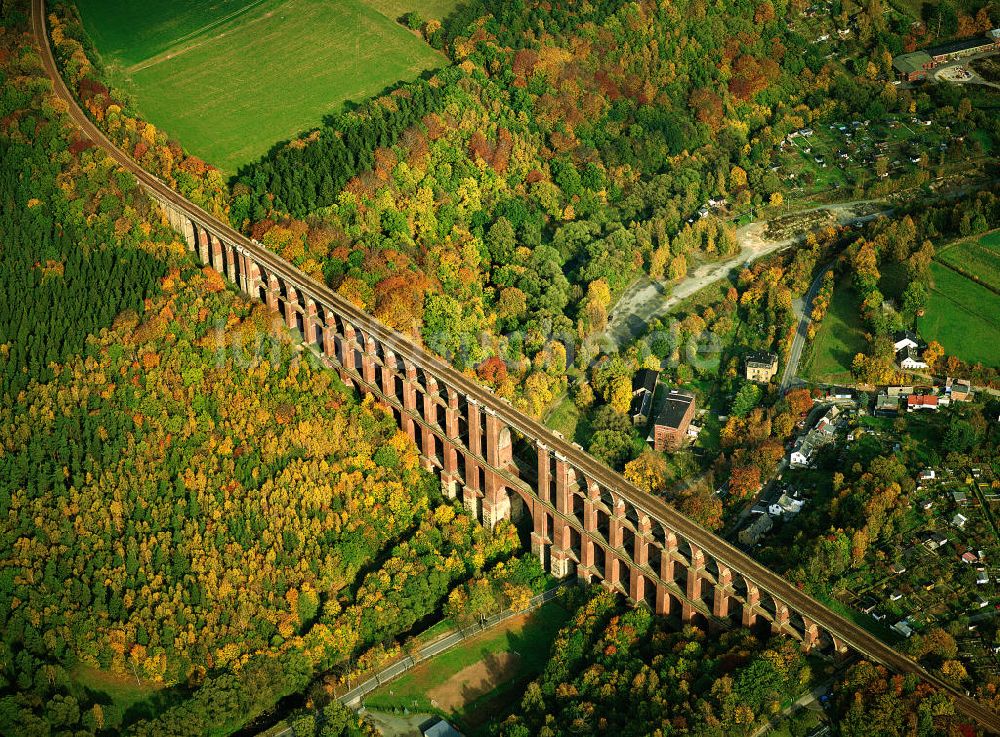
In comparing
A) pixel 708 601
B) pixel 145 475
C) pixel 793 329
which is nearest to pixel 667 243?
pixel 793 329

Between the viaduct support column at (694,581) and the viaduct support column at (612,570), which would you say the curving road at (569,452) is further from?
the viaduct support column at (612,570)

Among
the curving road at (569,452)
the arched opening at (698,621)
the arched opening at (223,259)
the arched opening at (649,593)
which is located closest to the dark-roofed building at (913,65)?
the curving road at (569,452)

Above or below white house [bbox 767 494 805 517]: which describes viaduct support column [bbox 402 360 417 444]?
above

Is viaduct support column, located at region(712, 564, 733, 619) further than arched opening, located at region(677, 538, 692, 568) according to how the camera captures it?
No

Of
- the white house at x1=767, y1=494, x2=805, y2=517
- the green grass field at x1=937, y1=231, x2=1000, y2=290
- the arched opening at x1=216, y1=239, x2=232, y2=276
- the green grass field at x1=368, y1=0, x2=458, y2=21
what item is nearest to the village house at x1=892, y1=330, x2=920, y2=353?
the green grass field at x1=937, y1=231, x2=1000, y2=290

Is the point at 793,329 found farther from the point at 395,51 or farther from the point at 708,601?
the point at 395,51

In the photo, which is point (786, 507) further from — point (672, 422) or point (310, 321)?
point (310, 321)

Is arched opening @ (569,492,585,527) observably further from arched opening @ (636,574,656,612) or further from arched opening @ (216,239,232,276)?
arched opening @ (216,239,232,276)
